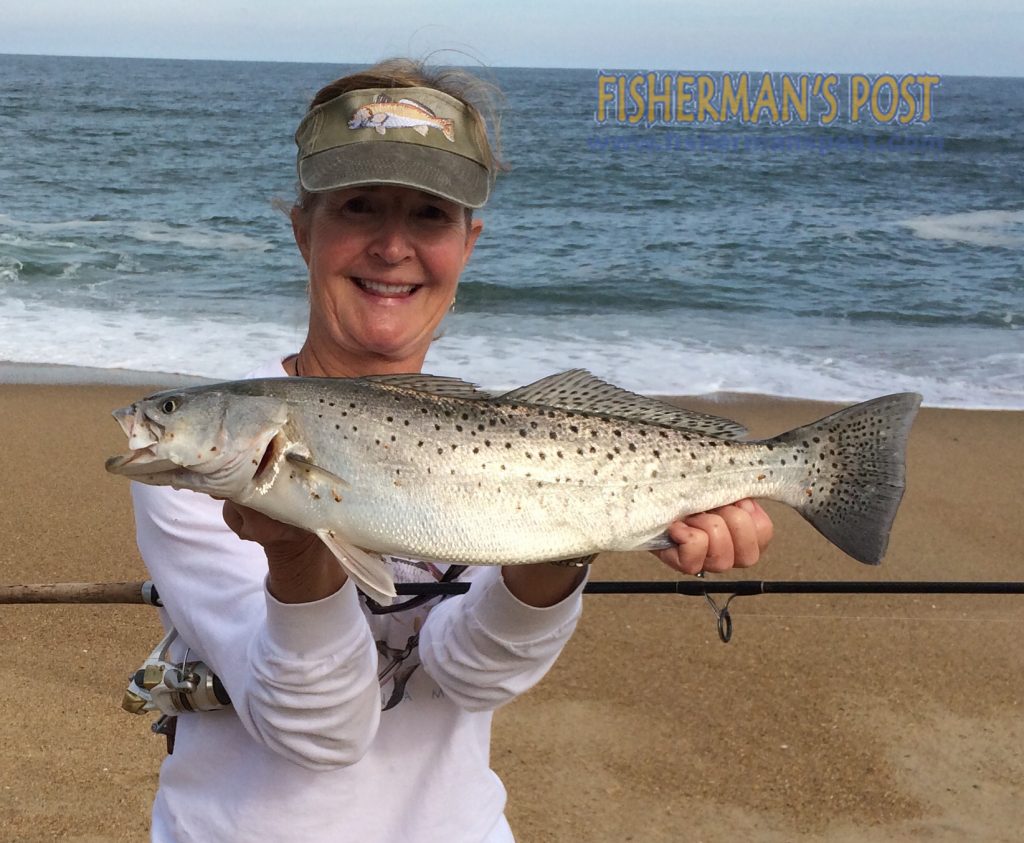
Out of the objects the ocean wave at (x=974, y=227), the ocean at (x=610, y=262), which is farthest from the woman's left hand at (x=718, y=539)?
the ocean wave at (x=974, y=227)

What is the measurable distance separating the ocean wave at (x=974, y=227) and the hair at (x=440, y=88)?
1893 cm

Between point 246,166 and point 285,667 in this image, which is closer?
point 285,667

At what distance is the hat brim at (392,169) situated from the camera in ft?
8.50

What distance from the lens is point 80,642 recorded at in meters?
5.63

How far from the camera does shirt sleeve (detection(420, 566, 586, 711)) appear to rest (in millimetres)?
2480

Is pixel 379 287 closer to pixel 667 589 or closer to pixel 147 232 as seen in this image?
pixel 667 589

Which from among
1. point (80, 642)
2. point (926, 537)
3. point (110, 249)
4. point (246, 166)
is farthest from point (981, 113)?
point (80, 642)

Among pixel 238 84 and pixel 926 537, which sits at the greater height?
pixel 238 84

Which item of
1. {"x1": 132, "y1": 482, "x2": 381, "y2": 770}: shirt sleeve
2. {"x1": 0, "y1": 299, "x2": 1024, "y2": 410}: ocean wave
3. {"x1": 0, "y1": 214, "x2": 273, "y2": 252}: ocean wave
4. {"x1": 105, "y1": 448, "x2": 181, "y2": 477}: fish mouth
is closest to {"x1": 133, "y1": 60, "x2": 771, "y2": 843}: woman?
{"x1": 132, "y1": 482, "x2": 381, "y2": 770}: shirt sleeve

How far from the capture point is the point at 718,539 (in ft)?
7.53

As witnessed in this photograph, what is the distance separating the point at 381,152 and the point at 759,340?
34.9 ft

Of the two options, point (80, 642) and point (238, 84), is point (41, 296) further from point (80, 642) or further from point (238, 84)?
point (238, 84)

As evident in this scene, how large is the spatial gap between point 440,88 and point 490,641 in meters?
1.32

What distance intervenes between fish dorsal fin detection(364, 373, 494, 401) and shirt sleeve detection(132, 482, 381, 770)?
1.30ft
